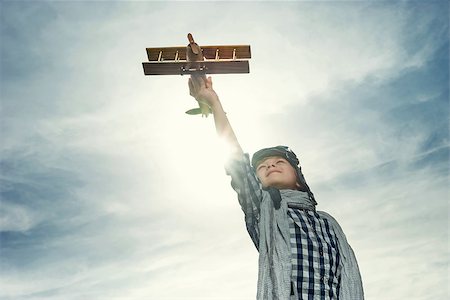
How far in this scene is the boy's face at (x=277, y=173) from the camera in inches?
166

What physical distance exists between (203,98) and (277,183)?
122 cm

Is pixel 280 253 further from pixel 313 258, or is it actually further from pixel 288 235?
pixel 313 258

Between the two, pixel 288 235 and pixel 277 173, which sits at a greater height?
pixel 277 173

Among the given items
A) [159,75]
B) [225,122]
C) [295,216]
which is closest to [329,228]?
[295,216]

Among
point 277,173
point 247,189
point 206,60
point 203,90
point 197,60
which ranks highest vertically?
point 206,60

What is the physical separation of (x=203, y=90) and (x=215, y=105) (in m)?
0.31

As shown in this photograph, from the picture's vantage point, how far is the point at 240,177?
3594mm

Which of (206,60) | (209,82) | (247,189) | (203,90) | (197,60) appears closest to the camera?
(247,189)

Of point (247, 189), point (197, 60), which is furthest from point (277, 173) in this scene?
point (197, 60)

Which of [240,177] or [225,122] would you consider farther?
[225,122]

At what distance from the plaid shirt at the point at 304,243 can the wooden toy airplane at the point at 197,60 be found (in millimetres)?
1616

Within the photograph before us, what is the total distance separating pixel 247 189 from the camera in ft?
11.8

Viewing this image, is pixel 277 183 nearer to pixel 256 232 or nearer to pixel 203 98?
pixel 256 232

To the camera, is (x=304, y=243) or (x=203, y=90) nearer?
(x=304, y=243)
